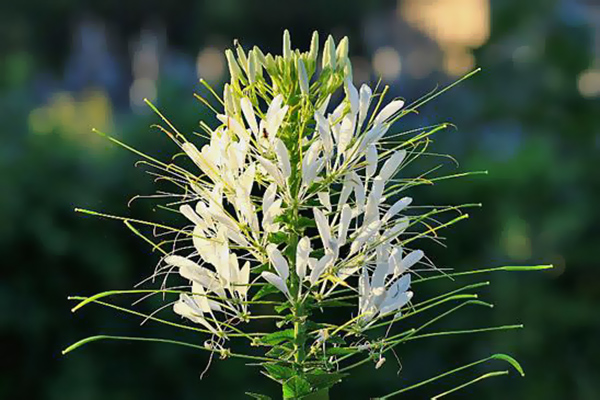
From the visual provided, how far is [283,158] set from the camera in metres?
1.19

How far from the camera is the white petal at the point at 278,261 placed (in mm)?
1182

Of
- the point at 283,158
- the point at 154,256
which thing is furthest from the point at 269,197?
the point at 154,256

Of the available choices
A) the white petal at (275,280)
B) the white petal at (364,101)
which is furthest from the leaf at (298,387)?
the white petal at (364,101)

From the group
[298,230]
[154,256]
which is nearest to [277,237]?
[298,230]

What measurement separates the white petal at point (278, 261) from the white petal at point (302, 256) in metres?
0.01

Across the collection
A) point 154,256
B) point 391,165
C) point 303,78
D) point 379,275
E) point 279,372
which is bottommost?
point 154,256

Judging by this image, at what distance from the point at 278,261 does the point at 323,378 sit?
149mm

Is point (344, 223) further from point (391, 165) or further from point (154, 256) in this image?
point (154, 256)

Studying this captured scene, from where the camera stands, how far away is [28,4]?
31.1m

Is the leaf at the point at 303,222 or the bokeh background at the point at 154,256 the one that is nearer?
the leaf at the point at 303,222

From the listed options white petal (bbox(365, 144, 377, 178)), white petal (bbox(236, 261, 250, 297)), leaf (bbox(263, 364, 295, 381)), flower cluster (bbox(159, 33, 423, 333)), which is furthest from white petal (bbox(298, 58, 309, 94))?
leaf (bbox(263, 364, 295, 381))

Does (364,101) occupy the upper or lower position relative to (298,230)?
upper

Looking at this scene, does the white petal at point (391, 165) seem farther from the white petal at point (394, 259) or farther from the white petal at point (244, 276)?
the white petal at point (244, 276)

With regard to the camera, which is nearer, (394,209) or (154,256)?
(394,209)
